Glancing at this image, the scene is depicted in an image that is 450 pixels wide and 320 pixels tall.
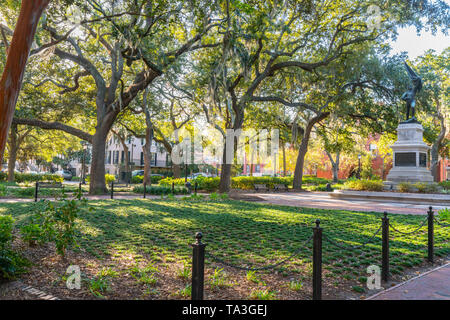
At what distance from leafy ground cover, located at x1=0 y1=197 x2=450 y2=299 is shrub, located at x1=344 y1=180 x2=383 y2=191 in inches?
434

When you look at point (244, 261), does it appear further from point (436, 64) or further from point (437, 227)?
point (436, 64)

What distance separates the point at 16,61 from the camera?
504cm

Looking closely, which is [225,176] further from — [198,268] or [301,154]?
[198,268]

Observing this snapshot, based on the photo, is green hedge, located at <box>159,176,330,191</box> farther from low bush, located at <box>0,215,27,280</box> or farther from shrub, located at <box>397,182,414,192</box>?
low bush, located at <box>0,215,27,280</box>

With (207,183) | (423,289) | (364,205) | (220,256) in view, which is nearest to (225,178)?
(207,183)

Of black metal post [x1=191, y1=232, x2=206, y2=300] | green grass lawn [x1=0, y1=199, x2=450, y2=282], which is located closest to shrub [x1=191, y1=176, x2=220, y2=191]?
green grass lawn [x1=0, y1=199, x2=450, y2=282]

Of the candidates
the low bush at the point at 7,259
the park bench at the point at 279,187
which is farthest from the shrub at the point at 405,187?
the low bush at the point at 7,259

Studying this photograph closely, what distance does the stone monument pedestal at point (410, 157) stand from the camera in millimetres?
20594

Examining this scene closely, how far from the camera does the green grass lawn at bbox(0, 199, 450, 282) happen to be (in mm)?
5805

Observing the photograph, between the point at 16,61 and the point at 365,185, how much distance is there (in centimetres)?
2046

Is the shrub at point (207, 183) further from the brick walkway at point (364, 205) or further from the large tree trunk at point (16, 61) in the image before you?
the large tree trunk at point (16, 61)

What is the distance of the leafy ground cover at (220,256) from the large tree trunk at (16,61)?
7.11ft

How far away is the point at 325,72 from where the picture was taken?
72.4 feet
